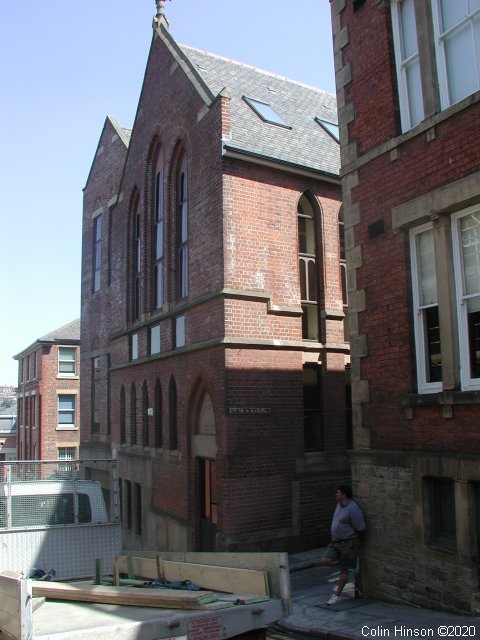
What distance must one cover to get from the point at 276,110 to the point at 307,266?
506 centimetres

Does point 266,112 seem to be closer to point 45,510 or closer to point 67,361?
point 45,510

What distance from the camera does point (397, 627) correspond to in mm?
7500

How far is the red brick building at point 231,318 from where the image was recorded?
13641 mm

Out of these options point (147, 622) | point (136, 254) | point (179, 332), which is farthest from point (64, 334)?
point (147, 622)

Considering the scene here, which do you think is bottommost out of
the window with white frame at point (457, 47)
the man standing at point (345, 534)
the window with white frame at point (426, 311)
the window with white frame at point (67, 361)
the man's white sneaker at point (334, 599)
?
the man's white sneaker at point (334, 599)

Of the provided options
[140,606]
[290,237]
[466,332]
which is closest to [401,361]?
[466,332]

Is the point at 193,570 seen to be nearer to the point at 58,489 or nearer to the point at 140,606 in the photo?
the point at 140,606

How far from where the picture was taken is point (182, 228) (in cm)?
1672

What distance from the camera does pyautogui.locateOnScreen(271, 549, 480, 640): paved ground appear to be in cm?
718

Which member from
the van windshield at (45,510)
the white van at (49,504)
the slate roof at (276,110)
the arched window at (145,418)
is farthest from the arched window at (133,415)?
the van windshield at (45,510)

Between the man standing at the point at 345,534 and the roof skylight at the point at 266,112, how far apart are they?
34.1 feet

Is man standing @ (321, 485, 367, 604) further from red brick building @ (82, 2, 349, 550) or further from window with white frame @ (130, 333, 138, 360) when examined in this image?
window with white frame @ (130, 333, 138, 360)

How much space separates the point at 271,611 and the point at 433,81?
697cm

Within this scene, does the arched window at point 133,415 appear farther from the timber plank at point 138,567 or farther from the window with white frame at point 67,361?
the window with white frame at point 67,361
